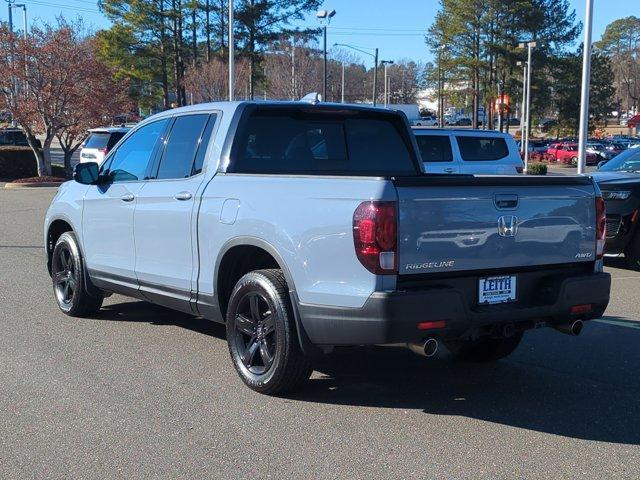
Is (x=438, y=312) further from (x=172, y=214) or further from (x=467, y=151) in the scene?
(x=467, y=151)

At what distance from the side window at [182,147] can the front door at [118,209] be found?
21cm

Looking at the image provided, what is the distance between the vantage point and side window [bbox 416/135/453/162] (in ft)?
48.0

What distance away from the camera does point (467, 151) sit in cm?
1496

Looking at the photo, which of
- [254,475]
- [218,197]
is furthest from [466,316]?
[218,197]

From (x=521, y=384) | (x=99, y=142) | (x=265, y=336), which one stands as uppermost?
(x=99, y=142)

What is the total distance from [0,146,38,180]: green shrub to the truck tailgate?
26.7 meters

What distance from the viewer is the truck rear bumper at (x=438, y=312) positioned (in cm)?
434

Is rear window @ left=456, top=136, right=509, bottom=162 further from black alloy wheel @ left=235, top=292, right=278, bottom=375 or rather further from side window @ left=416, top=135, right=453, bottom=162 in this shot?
black alloy wheel @ left=235, top=292, right=278, bottom=375

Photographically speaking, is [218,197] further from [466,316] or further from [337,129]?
[466,316]

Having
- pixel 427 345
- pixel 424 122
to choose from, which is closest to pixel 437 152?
pixel 427 345

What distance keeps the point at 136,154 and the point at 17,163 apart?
2397 cm

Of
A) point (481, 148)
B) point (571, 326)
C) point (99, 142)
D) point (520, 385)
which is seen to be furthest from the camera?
point (99, 142)

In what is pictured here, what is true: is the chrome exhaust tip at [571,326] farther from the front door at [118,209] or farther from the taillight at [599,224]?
the front door at [118,209]

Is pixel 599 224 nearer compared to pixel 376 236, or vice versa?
pixel 376 236
